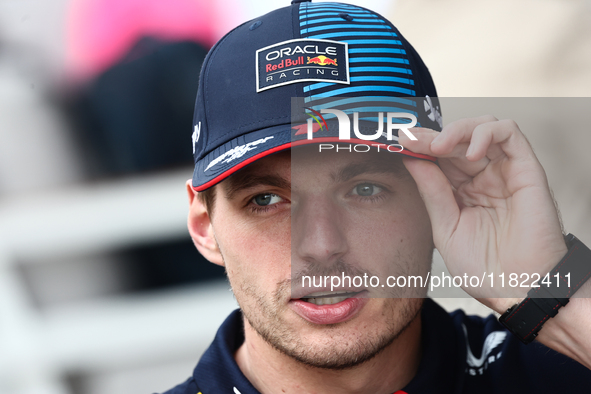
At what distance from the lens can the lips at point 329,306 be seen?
1226 mm

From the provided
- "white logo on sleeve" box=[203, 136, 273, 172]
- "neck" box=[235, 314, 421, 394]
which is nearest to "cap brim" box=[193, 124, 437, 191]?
"white logo on sleeve" box=[203, 136, 273, 172]

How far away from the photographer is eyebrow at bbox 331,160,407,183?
1236 mm

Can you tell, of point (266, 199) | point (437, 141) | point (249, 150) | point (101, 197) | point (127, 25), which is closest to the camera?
point (437, 141)

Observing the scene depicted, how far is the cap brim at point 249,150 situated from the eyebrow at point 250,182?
0.07 metres

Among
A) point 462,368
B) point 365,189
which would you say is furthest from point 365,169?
point 462,368

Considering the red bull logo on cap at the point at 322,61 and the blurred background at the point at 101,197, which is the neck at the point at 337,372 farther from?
the blurred background at the point at 101,197

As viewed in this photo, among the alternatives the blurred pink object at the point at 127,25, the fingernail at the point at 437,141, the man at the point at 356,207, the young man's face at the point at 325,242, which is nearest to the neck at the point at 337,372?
the man at the point at 356,207

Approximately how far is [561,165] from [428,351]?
1366 mm

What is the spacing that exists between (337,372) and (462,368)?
40cm

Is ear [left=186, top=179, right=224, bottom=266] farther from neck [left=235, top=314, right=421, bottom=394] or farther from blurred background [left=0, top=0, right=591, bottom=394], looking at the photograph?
blurred background [left=0, top=0, right=591, bottom=394]

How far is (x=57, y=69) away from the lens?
345 centimetres

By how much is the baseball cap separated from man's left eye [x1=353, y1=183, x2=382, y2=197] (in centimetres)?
18

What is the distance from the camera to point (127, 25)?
3.39 m

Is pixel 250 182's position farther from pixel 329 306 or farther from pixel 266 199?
pixel 329 306
